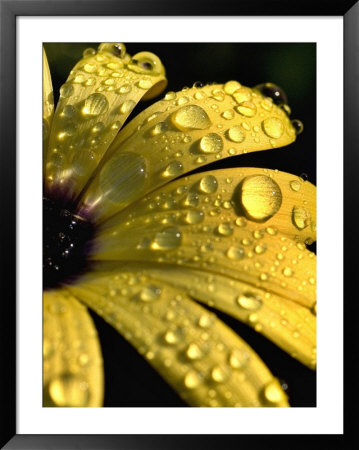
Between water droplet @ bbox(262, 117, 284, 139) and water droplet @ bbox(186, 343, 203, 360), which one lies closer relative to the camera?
water droplet @ bbox(186, 343, 203, 360)

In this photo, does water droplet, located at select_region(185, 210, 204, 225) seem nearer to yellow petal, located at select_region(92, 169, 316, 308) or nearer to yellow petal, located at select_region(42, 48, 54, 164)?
yellow petal, located at select_region(92, 169, 316, 308)

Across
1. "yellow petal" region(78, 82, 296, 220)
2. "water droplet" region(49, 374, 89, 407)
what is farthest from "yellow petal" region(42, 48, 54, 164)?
"water droplet" region(49, 374, 89, 407)

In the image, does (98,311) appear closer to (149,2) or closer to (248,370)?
(248,370)

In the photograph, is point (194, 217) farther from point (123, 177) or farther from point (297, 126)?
point (297, 126)

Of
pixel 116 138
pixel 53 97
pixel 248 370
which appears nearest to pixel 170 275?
pixel 248 370

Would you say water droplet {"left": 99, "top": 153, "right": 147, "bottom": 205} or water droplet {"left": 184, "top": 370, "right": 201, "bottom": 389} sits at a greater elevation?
water droplet {"left": 99, "top": 153, "right": 147, "bottom": 205}

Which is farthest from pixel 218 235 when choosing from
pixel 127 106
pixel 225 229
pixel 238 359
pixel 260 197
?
pixel 127 106
